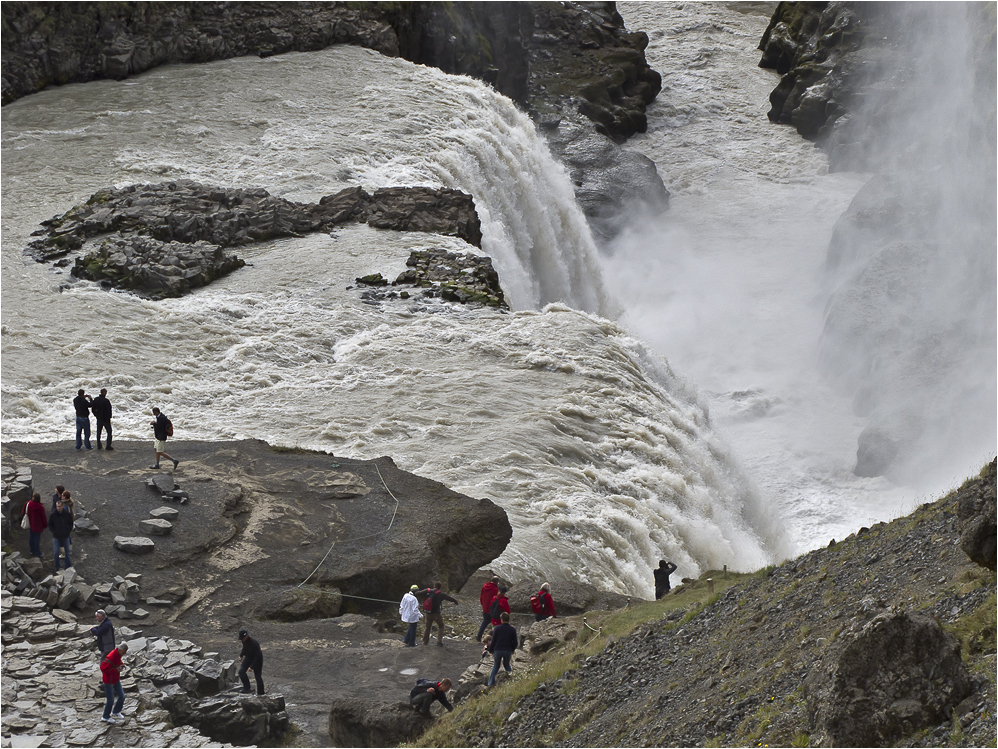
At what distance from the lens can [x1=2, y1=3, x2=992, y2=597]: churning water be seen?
77.0 feet

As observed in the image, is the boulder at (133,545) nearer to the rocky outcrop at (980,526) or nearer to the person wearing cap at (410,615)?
the person wearing cap at (410,615)

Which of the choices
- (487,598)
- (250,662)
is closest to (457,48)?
(487,598)

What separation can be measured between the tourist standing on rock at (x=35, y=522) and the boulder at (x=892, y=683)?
11975 millimetres

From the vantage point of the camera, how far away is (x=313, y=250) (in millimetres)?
33406

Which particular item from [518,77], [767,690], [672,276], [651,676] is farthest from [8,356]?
[518,77]

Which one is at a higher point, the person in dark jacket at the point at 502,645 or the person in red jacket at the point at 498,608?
the person in dark jacket at the point at 502,645

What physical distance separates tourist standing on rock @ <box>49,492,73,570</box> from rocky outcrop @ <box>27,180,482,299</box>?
1376 centimetres

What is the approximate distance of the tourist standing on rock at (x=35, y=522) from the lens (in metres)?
16.5

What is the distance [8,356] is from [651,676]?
18.3m

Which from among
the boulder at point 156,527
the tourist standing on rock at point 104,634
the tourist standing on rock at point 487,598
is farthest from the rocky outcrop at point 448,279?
the tourist standing on rock at point 104,634

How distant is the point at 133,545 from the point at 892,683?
40.6ft

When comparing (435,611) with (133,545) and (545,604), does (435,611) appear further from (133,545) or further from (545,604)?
(133,545)

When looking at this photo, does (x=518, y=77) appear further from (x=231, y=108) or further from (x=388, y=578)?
(x=388, y=578)

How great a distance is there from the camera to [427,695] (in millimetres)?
13992
